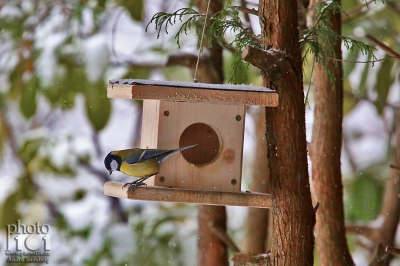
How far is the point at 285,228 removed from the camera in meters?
1.52

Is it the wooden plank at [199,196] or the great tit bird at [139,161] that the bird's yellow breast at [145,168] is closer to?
the great tit bird at [139,161]

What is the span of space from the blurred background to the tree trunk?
0.66 m

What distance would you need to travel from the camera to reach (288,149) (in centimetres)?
154

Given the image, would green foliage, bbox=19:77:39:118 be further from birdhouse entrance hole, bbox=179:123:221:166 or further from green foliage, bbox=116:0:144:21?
birdhouse entrance hole, bbox=179:123:221:166

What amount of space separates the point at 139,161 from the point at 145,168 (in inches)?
1.2

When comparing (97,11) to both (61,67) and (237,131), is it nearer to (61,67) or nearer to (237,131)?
(61,67)

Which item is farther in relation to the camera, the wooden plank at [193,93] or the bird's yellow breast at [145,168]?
the bird's yellow breast at [145,168]

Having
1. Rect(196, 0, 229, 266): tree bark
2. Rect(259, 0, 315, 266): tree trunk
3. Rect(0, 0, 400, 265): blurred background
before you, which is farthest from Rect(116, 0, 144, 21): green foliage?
Rect(259, 0, 315, 266): tree trunk

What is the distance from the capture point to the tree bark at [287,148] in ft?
4.99

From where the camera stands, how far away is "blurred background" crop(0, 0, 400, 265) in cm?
266

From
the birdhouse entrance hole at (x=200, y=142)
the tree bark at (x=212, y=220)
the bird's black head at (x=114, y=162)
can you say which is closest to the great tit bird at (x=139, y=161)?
the bird's black head at (x=114, y=162)

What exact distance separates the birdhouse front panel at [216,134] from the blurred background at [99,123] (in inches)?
16.8

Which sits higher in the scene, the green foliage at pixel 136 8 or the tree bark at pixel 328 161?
the green foliage at pixel 136 8

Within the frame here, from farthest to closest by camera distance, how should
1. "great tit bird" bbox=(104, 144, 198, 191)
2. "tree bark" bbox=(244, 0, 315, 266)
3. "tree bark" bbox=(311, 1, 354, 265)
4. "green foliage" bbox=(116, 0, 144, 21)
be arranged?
"green foliage" bbox=(116, 0, 144, 21)
"tree bark" bbox=(311, 1, 354, 265)
"great tit bird" bbox=(104, 144, 198, 191)
"tree bark" bbox=(244, 0, 315, 266)
